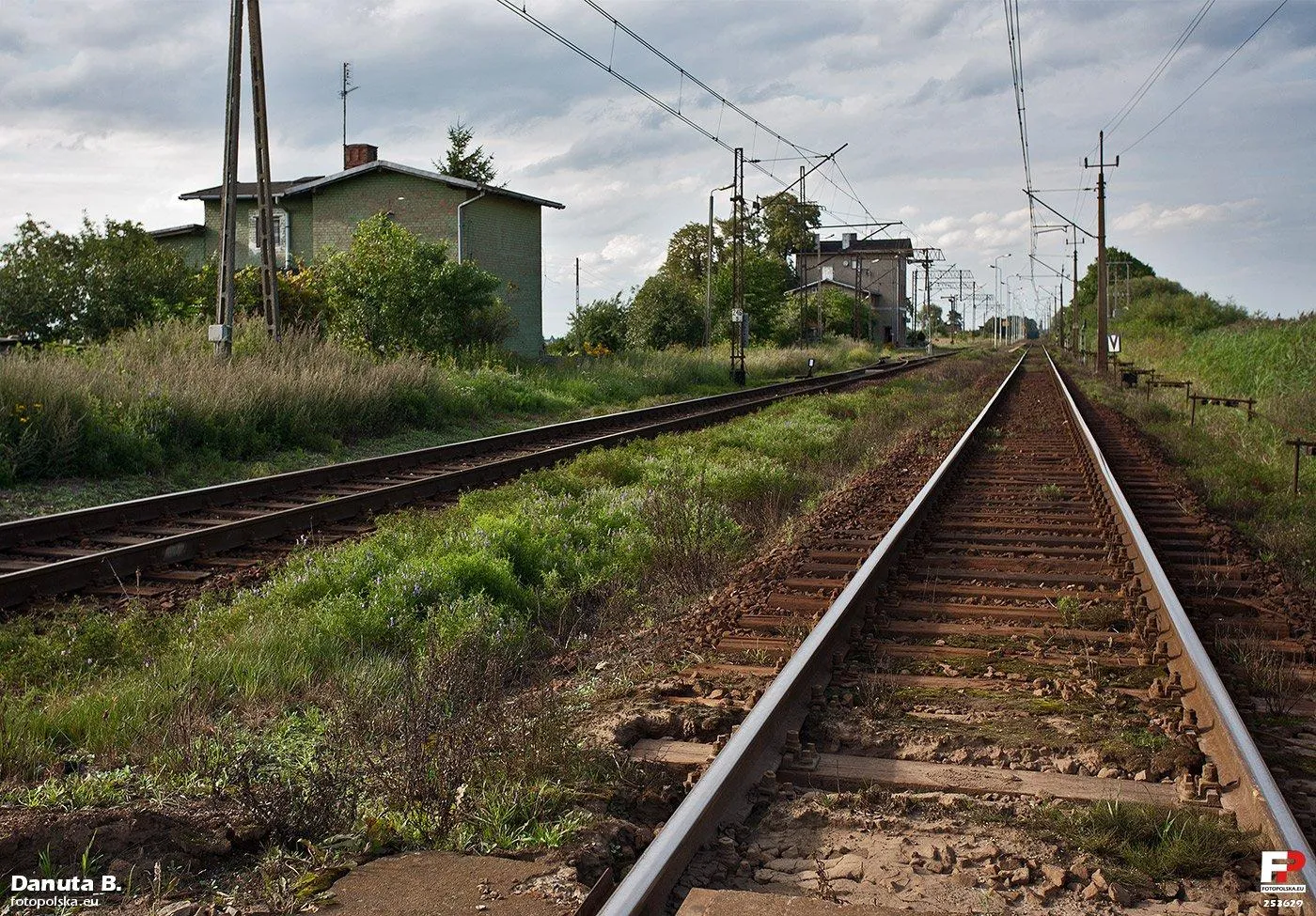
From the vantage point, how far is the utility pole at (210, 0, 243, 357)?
667 inches

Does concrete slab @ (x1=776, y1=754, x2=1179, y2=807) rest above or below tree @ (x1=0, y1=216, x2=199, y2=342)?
below

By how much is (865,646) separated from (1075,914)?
Answer: 2705 mm

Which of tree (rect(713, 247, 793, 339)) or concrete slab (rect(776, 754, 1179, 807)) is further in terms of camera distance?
tree (rect(713, 247, 793, 339))

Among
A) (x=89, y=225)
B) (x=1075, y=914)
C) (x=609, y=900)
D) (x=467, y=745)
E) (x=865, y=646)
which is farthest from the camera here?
(x=89, y=225)

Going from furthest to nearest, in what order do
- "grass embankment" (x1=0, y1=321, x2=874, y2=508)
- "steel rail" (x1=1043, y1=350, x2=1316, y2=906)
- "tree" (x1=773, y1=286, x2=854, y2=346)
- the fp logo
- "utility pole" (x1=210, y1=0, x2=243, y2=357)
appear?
1. "tree" (x1=773, y1=286, x2=854, y2=346)
2. "utility pole" (x1=210, y1=0, x2=243, y2=357)
3. "grass embankment" (x1=0, y1=321, x2=874, y2=508)
4. "steel rail" (x1=1043, y1=350, x2=1316, y2=906)
5. the fp logo

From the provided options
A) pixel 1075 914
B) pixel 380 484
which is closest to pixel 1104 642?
pixel 1075 914

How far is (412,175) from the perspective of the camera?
3906 cm

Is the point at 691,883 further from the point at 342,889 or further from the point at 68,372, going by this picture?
the point at 68,372

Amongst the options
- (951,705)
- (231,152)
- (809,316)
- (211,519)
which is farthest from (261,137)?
(809,316)

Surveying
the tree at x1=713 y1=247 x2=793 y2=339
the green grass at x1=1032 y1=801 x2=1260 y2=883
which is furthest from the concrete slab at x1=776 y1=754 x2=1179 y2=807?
the tree at x1=713 y1=247 x2=793 y2=339

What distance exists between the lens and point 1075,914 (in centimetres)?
318

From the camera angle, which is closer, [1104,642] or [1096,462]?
[1104,642]

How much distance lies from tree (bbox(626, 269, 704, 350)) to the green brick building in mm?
5441

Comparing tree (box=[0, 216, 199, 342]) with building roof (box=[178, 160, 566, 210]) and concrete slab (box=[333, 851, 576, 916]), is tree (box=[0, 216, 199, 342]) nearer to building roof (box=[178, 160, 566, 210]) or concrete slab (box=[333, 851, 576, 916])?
building roof (box=[178, 160, 566, 210])
